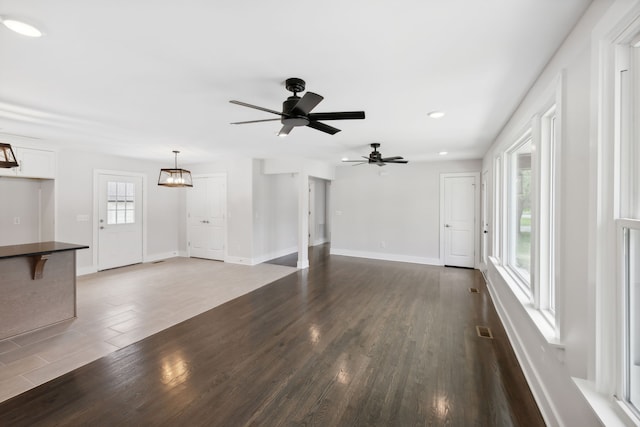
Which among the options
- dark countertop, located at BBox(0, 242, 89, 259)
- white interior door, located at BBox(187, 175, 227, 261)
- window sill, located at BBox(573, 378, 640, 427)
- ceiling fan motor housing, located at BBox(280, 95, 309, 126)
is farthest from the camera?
white interior door, located at BBox(187, 175, 227, 261)

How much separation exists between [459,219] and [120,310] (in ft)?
20.9

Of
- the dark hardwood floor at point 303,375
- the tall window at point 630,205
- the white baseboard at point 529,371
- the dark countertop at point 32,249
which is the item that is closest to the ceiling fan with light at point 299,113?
the tall window at point 630,205

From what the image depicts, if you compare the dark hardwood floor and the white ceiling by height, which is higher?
the white ceiling

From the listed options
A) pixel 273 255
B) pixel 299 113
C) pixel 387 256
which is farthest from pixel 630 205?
pixel 273 255

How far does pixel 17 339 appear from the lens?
2.92 metres

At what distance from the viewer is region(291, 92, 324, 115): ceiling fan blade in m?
1.99

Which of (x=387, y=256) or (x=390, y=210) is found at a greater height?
(x=390, y=210)

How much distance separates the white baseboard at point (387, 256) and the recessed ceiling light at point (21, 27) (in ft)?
21.7

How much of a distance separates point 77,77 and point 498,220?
497cm

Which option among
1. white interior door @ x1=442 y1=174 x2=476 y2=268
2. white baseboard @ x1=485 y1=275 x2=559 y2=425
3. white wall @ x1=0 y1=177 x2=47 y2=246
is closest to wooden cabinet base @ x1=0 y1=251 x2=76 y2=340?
white wall @ x1=0 y1=177 x2=47 y2=246

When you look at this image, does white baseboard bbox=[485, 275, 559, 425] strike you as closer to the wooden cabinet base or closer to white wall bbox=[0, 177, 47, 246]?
the wooden cabinet base

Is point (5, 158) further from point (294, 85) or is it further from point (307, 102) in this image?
point (307, 102)

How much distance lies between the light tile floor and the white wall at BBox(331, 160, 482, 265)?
219cm

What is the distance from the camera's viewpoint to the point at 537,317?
7.11 ft
